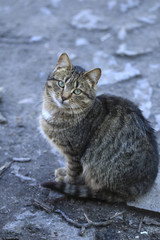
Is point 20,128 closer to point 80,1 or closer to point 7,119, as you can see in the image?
point 7,119

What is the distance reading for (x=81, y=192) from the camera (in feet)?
10.7

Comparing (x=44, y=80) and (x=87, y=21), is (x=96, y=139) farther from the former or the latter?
(x=87, y=21)

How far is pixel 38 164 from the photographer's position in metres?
3.86

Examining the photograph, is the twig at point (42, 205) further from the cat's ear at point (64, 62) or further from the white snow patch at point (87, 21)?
the white snow patch at point (87, 21)

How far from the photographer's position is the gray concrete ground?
10.1ft

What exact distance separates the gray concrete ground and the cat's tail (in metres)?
0.08

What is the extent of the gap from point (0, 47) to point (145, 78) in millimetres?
2932

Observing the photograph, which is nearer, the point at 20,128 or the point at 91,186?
the point at 91,186

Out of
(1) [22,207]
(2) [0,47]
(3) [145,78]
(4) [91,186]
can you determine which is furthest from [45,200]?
(2) [0,47]

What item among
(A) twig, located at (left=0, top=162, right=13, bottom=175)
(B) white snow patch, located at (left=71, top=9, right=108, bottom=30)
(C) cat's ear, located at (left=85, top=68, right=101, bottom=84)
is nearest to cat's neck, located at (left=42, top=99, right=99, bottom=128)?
(C) cat's ear, located at (left=85, top=68, right=101, bottom=84)

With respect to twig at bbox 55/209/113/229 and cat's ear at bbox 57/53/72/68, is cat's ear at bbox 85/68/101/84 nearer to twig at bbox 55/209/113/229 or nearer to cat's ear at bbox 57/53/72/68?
cat's ear at bbox 57/53/72/68

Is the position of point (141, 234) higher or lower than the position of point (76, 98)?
lower

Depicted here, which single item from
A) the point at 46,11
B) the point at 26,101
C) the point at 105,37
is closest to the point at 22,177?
the point at 26,101

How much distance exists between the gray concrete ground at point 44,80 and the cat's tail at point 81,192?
0.26ft
